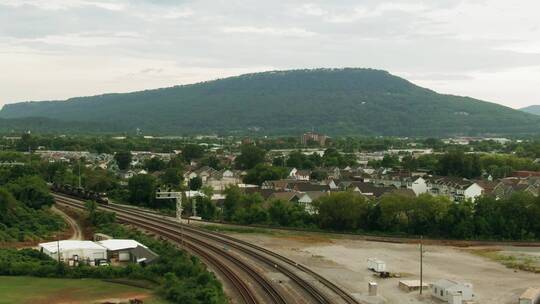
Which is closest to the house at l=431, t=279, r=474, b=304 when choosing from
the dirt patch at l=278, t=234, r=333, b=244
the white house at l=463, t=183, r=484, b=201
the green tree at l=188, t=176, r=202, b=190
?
the dirt patch at l=278, t=234, r=333, b=244

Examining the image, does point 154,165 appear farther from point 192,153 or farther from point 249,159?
point 192,153

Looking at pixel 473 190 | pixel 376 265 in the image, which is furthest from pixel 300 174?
pixel 376 265

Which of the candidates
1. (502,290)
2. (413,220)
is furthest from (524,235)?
(502,290)

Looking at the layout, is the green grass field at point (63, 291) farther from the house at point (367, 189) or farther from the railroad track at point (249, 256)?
the house at point (367, 189)

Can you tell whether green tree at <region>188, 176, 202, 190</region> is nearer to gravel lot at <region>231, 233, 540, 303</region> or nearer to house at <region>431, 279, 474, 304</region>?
gravel lot at <region>231, 233, 540, 303</region>

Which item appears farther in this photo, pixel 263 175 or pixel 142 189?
pixel 263 175

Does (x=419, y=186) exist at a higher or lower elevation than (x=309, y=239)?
higher

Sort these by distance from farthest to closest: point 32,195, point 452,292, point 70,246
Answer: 1. point 32,195
2. point 70,246
3. point 452,292

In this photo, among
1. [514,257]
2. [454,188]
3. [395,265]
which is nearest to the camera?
[395,265]
